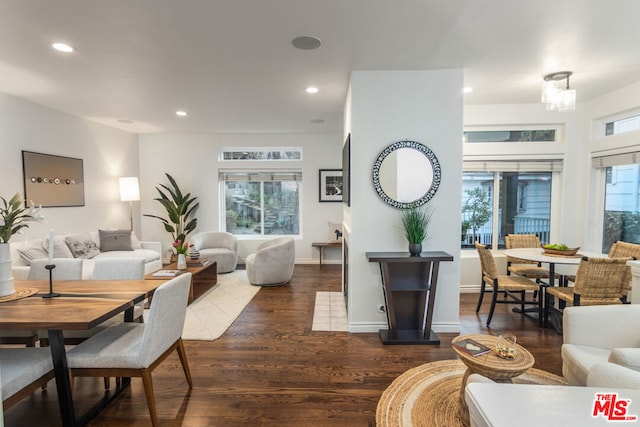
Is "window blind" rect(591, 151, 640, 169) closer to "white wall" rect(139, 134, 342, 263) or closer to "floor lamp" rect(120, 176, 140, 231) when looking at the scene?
"white wall" rect(139, 134, 342, 263)

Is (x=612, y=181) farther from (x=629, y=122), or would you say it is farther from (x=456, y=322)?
(x=456, y=322)

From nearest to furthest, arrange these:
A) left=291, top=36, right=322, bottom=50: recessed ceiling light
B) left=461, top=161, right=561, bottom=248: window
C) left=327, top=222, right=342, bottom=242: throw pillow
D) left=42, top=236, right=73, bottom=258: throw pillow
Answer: left=291, top=36, right=322, bottom=50: recessed ceiling light < left=42, top=236, right=73, bottom=258: throw pillow < left=461, top=161, right=561, bottom=248: window < left=327, top=222, right=342, bottom=242: throw pillow

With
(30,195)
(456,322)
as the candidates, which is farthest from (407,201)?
(30,195)

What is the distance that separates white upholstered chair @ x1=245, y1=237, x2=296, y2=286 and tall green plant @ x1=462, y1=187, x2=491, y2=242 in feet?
9.33

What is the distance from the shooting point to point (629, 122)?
3.94 m

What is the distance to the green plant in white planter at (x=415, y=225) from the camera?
3.15 meters

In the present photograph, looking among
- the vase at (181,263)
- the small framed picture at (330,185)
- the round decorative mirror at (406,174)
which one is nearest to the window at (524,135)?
the round decorative mirror at (406,174)

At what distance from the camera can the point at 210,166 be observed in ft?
22.0

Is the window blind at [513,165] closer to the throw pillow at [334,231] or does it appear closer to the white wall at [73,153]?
the throw pillow at [334,231]

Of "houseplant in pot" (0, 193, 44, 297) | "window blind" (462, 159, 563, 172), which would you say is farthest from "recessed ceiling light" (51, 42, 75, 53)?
"window blind" (462, 159, 563, 172)

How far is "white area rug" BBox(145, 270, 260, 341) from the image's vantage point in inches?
134

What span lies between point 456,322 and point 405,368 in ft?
3.46

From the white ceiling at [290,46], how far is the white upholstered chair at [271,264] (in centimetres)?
222

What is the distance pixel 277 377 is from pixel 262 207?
4707mm
